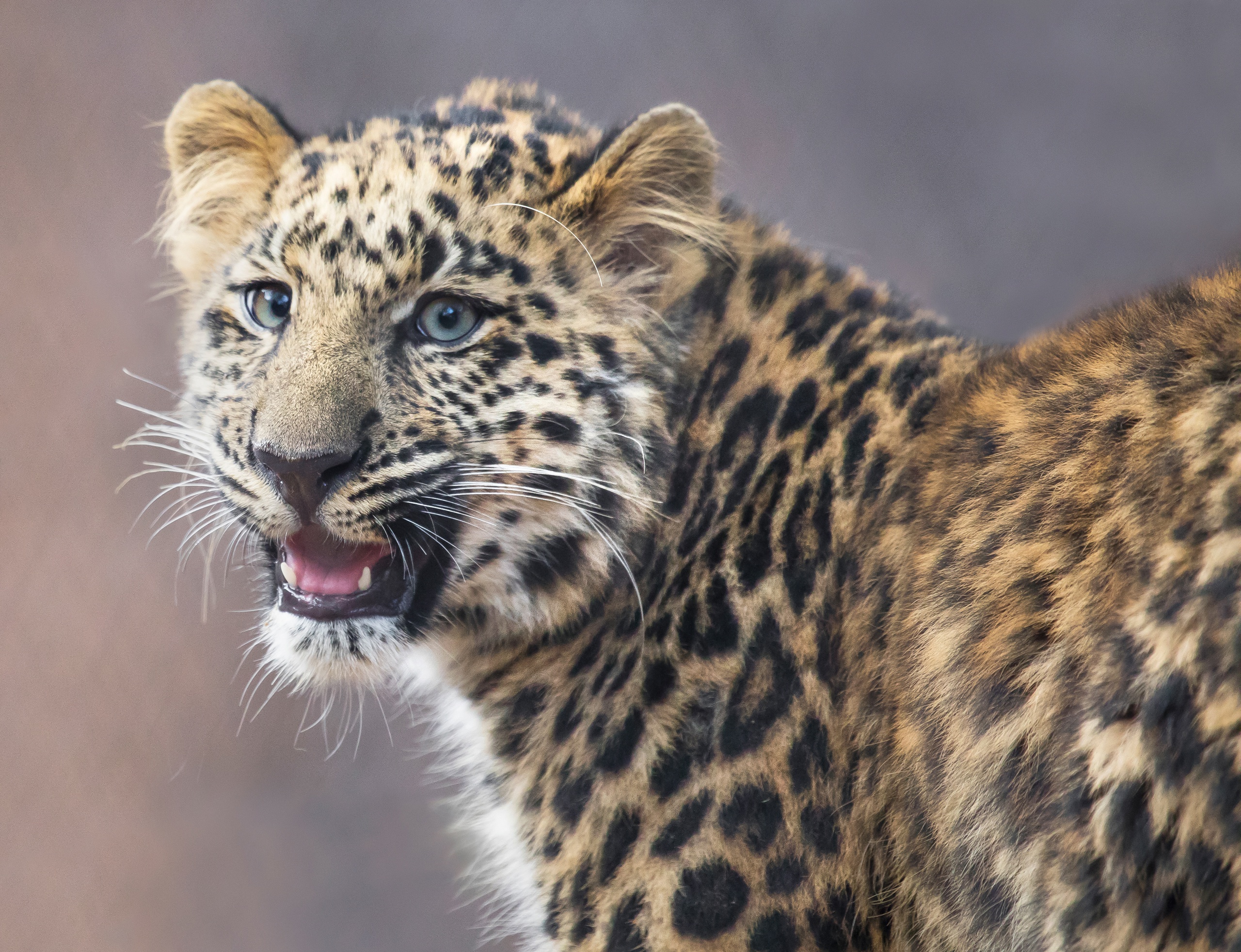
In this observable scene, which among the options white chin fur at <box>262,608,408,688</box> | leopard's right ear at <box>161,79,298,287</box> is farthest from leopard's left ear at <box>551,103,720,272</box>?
white chin fur at <box>262,608,408,688</box>

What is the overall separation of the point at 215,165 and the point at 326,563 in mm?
1068

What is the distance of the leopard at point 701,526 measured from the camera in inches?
68.7

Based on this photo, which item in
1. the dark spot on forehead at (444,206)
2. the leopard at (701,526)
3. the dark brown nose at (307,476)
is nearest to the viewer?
the leopard at (701,526)

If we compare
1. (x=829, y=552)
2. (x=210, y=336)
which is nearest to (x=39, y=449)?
(x=210, y=336)

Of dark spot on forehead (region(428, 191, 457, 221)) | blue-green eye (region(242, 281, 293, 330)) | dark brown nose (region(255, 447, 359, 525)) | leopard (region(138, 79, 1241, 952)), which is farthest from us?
blue-green eye (region(242, 281, 293, 330))

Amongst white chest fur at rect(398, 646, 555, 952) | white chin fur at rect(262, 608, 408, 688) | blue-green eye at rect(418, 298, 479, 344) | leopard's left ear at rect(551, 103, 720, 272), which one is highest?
leopard's left ear at rect(551, 103, 720, 272)

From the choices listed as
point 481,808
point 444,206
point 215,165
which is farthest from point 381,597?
point 215,165

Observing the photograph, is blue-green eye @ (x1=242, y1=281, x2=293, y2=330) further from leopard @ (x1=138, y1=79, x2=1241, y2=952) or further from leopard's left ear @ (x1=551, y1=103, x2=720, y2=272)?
leopard's left ear @ (x1=551, y1=103, x2=720, y2=272)

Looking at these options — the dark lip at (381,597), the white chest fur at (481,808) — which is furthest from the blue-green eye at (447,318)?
the white chest fur at (481,808)

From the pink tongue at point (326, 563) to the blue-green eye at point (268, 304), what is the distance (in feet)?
1.62

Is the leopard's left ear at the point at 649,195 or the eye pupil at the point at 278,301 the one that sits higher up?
the leopard's left ear at the point at 649,195

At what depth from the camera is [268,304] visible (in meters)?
2.43

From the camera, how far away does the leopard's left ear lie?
2348 mm

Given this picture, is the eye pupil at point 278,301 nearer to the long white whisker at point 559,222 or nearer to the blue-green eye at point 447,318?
the blue-green eye at point 447,318
